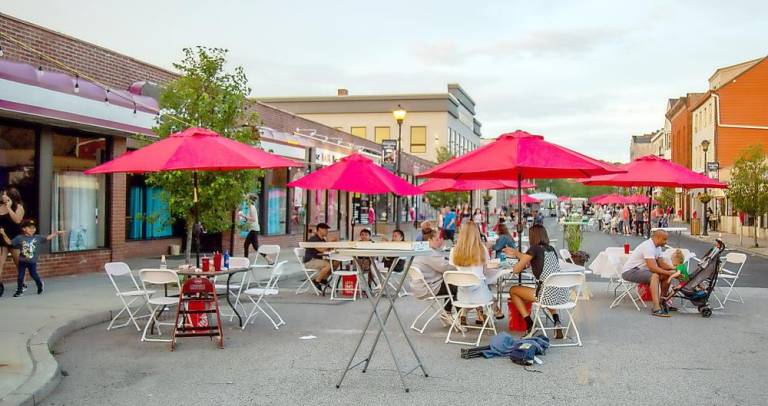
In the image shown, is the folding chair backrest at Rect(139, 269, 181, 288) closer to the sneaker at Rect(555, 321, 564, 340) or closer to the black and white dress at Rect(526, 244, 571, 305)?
the black and white dress at Rect(526, 244, 571, 305)

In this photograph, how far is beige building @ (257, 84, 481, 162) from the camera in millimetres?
64375

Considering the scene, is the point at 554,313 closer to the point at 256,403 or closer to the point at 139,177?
the point at 256,403

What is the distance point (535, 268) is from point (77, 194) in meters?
10.5

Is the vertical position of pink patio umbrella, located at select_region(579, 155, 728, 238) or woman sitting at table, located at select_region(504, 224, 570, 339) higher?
pink patio umbrella, located at select_region(579, 155, 728, 238)

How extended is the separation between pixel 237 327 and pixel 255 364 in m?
2.34

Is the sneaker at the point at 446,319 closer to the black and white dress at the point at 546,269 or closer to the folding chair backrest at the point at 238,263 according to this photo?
the black and white dress at the point at 546,269

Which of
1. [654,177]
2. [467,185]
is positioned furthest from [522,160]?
[467,185]

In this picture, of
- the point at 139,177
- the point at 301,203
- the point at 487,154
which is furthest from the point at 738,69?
the point at 487,154

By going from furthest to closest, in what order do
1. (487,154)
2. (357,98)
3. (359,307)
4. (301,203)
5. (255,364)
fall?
1. (357,98)
2. (301,203)
3. (359,307)
4. (487,154)
5. (255,364)

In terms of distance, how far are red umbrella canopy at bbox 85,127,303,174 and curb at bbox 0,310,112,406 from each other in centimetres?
200

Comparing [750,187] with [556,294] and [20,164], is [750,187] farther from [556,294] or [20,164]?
[20,164]

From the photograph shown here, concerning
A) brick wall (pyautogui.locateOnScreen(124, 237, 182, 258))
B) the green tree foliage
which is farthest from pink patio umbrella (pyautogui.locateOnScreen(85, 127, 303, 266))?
the green tree foliage

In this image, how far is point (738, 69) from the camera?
54688 millimetres

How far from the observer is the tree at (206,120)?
41.6 feet
